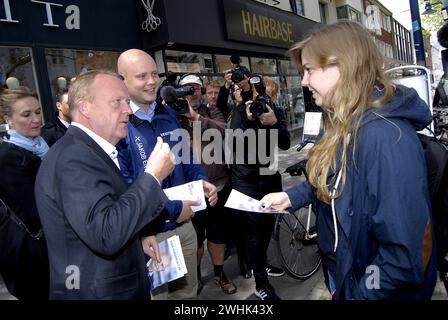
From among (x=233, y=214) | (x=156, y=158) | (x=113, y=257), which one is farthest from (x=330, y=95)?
(x=233, y=214)

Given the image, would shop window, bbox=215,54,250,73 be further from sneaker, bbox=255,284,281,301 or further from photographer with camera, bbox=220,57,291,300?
sneaker, bbox=255,284,281,301

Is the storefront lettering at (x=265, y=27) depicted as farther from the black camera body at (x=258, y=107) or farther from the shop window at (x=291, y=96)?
the black camera body at (x=258, y=107)

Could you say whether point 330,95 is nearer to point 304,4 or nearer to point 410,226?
point 410,226

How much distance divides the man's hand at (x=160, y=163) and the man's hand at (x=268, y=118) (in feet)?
5.17

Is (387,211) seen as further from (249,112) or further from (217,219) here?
(217,219)

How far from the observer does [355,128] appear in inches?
53.3

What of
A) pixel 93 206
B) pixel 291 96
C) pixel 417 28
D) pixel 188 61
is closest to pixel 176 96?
pixel 93 206

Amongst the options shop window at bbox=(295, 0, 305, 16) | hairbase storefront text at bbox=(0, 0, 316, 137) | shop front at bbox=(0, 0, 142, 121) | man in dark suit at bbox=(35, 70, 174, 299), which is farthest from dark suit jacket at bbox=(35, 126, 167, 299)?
shop window at bbox=(295, 0, 305, 16)

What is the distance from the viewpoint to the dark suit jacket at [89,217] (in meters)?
1.36

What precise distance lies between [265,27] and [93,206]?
1061cm

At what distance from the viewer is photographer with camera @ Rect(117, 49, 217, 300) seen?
7.66 ft

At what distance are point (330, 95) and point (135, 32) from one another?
6641 millimetres

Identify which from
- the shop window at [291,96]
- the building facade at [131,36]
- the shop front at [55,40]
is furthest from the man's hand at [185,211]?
the shop window at [291,96]

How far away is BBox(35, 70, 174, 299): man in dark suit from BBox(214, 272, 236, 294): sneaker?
2.01 m
